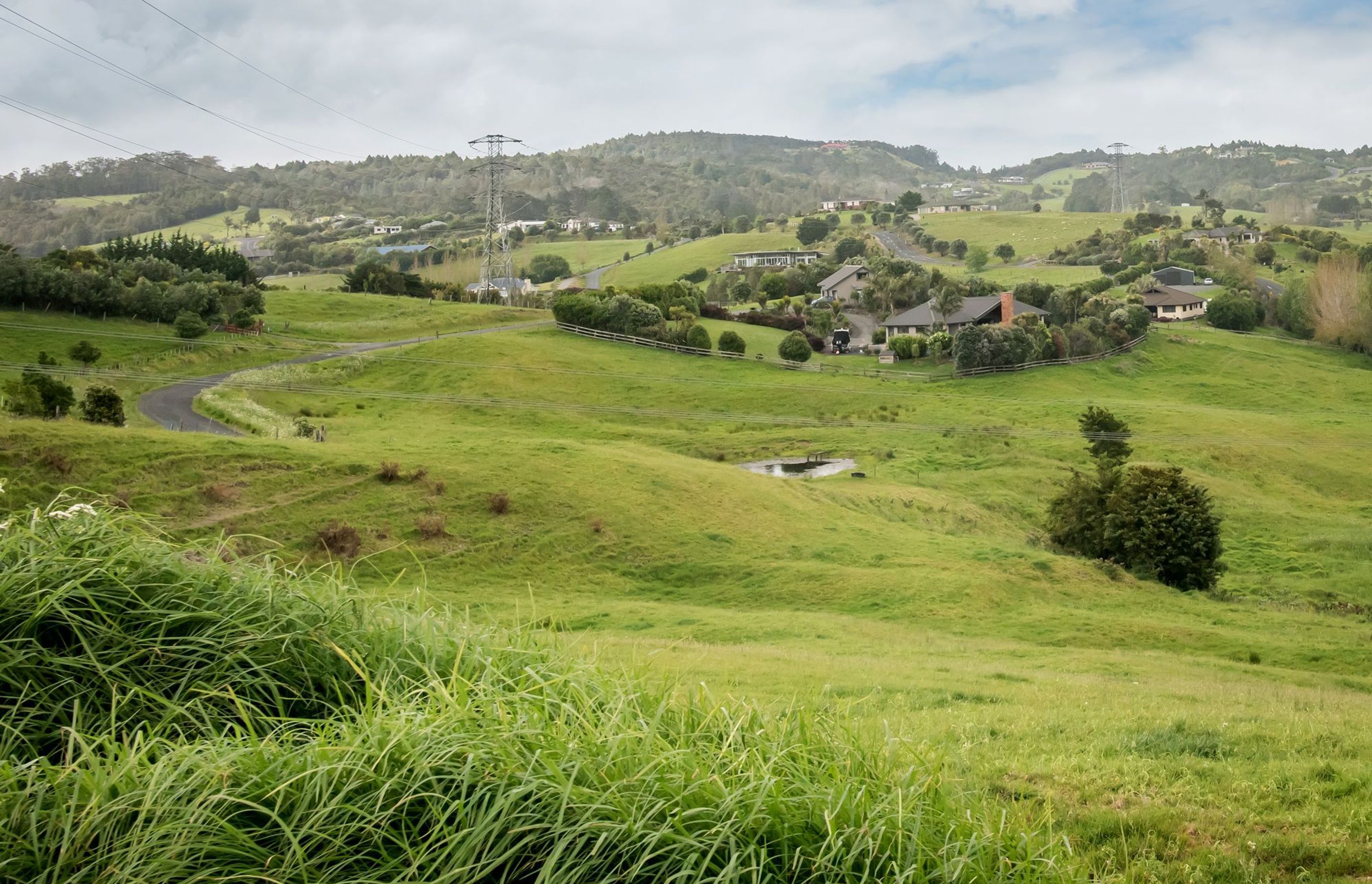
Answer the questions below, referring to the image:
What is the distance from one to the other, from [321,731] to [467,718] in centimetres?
71

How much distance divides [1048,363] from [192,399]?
5793 centimetres

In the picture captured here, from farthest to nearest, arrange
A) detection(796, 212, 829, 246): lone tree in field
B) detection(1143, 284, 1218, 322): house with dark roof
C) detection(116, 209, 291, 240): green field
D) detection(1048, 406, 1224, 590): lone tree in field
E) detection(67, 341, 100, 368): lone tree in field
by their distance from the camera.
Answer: detection(116, 209, 291, 240): green field
detection(796, 212, 829, 246): lone tree in field
detection(1143, 284, 1218, 322): house with dark roof
detection(67, 341, 100, 368): lone tree in field
detection(1048, 406, 1224, 590): lone tree in field

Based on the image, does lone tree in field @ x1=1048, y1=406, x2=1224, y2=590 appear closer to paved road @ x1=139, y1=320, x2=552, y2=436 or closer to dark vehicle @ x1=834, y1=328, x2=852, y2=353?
paved road @ x1=139, y1=320, x2=552, y2=436

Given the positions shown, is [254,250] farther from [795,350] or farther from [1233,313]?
[1233,313]

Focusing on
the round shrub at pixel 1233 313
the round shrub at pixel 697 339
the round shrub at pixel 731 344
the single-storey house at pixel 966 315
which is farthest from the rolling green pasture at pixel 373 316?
the round shrub at pixel 1233 313

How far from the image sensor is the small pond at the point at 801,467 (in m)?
45.5

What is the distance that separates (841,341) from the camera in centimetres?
8388

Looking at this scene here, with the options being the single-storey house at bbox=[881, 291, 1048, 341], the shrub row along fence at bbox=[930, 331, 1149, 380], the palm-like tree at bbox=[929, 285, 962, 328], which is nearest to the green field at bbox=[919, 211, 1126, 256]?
the single-storey house at bbox=[881, 291, 1048, 341]

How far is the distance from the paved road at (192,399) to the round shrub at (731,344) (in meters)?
23.1

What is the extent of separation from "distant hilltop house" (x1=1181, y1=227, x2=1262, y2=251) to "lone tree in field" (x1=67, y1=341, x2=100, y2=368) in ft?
410

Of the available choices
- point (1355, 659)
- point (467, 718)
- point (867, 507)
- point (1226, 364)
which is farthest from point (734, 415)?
point (467, 718)

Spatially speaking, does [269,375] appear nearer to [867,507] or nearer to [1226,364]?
[867,507]

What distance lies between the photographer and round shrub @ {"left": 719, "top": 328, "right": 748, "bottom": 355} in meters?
74.3

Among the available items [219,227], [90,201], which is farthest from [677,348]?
[219,227]
